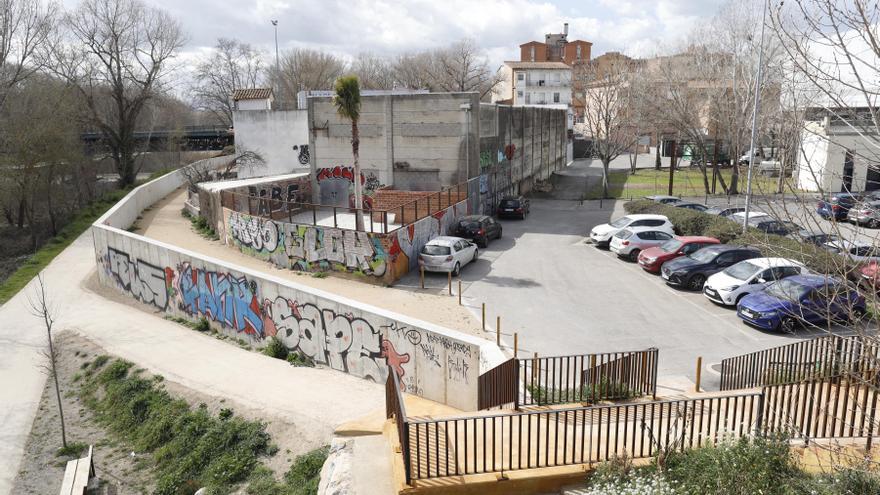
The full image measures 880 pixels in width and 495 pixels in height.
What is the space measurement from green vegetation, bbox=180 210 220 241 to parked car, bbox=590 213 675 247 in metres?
18.0

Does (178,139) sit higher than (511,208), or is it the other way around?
(178,139)

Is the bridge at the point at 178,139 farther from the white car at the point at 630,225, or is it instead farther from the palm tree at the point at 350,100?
the white car at the point at 630,225

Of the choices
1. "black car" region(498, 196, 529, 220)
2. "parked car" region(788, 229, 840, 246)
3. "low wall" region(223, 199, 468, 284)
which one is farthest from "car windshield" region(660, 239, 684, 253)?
"parked car" region(788, 229, 840, 246)

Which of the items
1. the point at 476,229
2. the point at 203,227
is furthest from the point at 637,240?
the point at 203,227

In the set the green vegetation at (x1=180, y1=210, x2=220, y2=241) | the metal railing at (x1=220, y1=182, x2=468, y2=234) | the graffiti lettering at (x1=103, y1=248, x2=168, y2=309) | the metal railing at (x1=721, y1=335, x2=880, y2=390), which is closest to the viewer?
the metal railing at (x1=721, y1=335, x2=880, y2=390)

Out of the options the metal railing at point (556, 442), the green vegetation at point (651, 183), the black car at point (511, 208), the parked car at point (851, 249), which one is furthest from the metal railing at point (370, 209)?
the parked car at point (851, 249)

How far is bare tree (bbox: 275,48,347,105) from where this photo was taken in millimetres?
89875

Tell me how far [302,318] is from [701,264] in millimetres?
13152

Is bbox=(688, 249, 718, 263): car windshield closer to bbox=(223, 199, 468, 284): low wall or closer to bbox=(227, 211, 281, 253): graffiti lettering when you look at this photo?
bbox=(223, 199, 468, 284): low wall

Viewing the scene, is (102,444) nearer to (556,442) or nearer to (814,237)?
(556,442)

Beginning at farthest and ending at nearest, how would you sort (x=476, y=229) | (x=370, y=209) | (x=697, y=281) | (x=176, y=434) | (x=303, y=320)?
1. (x=476, y=229)
2. (x=370, y=209)
3. (x=697, y=281)
4. (x=303, y=320)
5. (x=176, y=434)

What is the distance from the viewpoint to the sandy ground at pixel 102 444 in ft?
40.3

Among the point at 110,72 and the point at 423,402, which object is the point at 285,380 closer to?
the point at 423,402

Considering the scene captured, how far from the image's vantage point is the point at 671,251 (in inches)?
912
